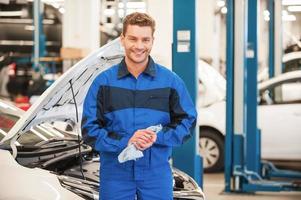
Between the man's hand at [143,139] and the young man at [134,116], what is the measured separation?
8 cm

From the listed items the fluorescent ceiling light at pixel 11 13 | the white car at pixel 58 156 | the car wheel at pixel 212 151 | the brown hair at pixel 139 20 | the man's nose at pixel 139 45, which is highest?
the fluorescent ceiling light at pixel 11 13

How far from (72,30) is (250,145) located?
8.77m

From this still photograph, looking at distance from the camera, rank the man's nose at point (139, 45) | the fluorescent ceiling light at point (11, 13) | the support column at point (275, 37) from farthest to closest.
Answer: the fluorescent ceiling light at point (11, 13), the support column at point (275, 37), the man's nose at point (139, 45)

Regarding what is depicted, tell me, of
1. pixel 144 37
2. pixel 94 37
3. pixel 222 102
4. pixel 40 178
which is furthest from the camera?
pixel 94 37

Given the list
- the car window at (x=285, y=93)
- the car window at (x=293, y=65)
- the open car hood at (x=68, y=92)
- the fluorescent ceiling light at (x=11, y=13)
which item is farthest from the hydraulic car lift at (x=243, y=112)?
the fluorescent ceiling light at (x=11, y=13)

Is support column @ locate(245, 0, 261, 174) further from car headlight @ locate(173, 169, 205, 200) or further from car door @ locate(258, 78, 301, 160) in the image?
car headlight @ locate(173, 169, 205, 200)

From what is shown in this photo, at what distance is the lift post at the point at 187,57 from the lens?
5.16m

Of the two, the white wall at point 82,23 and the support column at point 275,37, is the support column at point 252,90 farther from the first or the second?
the white wall at point 82,23

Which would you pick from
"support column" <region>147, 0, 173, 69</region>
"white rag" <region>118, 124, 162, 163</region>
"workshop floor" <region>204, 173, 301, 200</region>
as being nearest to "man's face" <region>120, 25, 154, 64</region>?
"white rag" <region>118, 124, 162, 163</region>

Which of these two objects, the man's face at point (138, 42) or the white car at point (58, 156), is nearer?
the man's face at point (138, 42)

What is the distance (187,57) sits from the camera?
520 centimetres

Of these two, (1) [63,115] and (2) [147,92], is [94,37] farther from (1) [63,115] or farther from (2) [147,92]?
(2) [147,92]

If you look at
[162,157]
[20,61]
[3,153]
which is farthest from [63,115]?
[20,61]

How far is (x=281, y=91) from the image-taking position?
27.2ft
